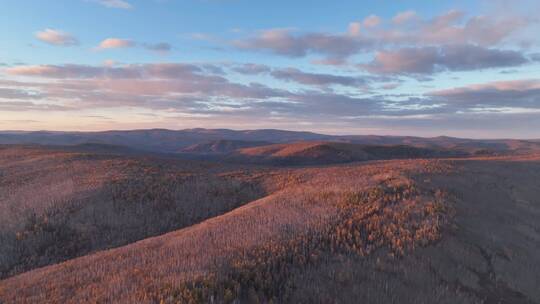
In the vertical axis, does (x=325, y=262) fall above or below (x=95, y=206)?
above

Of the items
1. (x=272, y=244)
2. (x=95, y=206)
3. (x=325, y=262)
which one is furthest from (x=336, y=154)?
(x=325, y=262)

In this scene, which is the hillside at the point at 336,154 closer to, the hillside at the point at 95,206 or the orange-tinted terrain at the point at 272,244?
the hillside at the point at 95,206

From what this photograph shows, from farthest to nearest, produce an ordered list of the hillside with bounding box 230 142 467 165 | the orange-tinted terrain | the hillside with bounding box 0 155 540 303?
1. the hillside with bounding box 230 142 467 165
2. the orange-tinted terrain
3. the hillside with bounding box 0 155 540 303

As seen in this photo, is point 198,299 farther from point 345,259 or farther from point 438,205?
point 438,205

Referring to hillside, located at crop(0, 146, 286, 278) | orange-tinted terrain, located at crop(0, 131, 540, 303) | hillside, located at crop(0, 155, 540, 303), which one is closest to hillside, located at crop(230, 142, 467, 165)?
hillside, located at crop(0, 146, 286, 278)

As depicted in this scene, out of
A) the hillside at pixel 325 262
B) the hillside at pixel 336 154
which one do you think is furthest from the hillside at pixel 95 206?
the hillside at pixel 336 154

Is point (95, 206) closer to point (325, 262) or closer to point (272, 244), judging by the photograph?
point (272, 244)

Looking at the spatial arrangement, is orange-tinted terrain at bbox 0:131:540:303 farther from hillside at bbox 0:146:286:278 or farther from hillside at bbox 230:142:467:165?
hillside at bbox 230:142:467:165

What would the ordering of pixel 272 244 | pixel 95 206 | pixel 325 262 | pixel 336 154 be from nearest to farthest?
pixel 325 262 < pixel 272 244 < pixel 95 206 < pixel 336 154
